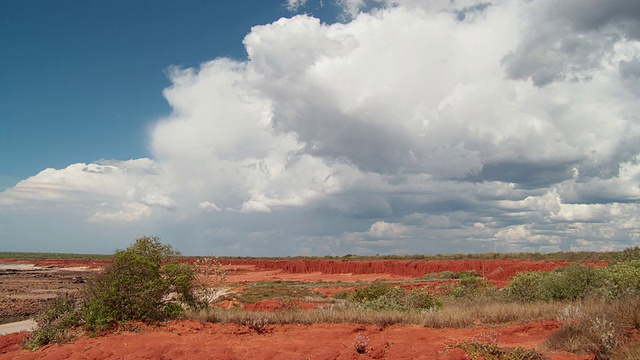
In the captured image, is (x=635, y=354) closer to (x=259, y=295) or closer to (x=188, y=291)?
(x=188, y=291)

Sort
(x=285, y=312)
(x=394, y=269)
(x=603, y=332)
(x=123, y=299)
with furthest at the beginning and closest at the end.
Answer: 1. (x=394, y=269)
2. (x=285, y=312)
3. (x=123, y=299)
4. (x=603, y=332)

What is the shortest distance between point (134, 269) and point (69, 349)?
282 cm

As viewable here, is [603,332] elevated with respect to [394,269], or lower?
elevated

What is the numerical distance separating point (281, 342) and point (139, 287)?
4545mm

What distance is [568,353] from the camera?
8.79 metres

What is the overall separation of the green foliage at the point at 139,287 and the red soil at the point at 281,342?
28.2 inches

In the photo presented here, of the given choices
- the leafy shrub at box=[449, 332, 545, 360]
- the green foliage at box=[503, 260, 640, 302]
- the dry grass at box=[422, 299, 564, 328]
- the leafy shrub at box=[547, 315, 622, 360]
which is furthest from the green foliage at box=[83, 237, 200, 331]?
the green foliage at box=[503, 260, 640, 302]

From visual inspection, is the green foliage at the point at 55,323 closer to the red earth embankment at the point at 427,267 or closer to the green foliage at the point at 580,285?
the green foliage at the point at 580,285

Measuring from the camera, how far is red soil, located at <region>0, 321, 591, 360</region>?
345 inches

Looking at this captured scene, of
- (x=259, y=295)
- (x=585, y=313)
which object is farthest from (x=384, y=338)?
(x=259, y=295)

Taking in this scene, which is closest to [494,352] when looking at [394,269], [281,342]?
[281,342]

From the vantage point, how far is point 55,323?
11148 mm

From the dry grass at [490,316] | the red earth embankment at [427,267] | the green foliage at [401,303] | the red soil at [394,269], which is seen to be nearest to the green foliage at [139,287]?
the green foliage at [401,303]

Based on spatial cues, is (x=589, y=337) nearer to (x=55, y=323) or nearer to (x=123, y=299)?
(x=123, y=299)
